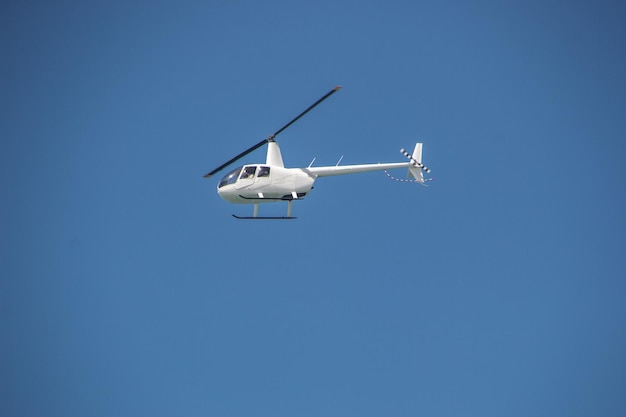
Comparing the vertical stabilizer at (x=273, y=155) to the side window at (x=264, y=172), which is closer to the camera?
the side window at (x=264, y=172)

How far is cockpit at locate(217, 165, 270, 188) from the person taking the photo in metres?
31.8

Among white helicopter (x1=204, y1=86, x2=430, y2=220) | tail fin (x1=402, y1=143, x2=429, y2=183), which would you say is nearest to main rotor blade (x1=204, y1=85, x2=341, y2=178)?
white helicopter (x1=204, y1=86, x2=430, y2=220)

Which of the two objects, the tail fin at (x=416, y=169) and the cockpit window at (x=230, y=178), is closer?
the cockpit window at (x=230, y=178)

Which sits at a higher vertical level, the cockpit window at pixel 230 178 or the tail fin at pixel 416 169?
the tail fin at pixel 416 169

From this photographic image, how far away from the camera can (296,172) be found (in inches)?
1300

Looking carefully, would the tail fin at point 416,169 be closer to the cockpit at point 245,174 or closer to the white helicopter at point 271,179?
the white helicopter at point 271,179

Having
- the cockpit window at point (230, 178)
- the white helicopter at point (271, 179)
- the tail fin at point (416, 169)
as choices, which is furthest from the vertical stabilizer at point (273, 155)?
the tail fin at point (416, 169)

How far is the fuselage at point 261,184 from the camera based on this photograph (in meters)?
31.7

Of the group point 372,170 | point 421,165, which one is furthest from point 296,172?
point 421,165

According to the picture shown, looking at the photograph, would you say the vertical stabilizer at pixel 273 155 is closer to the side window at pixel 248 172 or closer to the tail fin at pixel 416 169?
the side window at pixel 248 172

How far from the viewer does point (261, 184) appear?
3200 centimetres

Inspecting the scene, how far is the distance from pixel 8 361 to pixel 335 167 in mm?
110167

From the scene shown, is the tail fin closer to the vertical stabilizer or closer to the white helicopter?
the white helicopter

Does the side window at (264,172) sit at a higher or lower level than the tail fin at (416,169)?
lower
